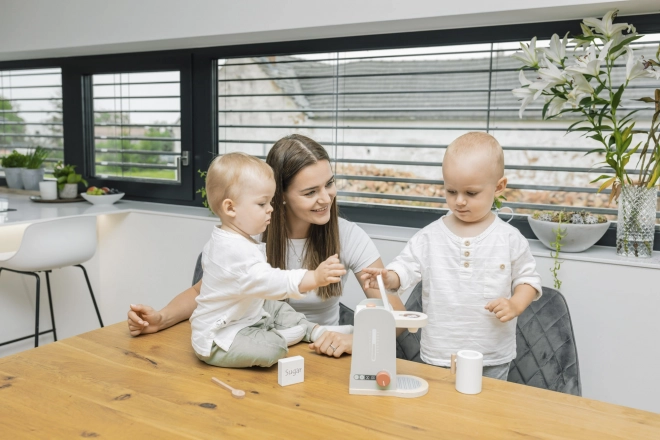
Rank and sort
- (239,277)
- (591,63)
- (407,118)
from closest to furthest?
(239,277) < (591,63) < (407,118)

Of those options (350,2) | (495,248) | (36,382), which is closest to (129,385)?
(36,382)

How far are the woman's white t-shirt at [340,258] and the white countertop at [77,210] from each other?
106cm

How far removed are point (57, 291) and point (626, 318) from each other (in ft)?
9.32

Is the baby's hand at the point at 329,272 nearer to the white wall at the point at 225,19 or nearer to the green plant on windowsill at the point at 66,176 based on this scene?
the white wall at the point at 225,19

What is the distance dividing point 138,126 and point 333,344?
251 centimetres

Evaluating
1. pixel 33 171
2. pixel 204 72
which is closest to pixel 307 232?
pixel 204 72

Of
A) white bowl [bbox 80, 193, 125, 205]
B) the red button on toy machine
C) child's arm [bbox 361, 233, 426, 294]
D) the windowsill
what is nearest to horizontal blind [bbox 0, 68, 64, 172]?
white bowl [bbox 80, 193, 125, 205]

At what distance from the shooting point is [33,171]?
3904 millimetres

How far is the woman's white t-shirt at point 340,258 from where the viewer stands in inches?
76.0

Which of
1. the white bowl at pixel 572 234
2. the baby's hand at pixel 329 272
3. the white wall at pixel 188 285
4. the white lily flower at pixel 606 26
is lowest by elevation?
the white wall at pixel 188 285

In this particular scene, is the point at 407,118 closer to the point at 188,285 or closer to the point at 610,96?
the point at 610,96

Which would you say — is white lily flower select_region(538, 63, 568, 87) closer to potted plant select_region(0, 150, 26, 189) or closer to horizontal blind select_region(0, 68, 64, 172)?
horizontal blind select_region(0, 68, 64, 172)

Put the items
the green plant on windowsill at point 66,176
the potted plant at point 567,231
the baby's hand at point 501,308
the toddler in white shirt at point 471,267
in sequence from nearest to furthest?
the baby's hand at point 501,308
the toddler in white shirt at point 471,267
the potted plant at point 567,231
the green plant on windowsill at point 66,176

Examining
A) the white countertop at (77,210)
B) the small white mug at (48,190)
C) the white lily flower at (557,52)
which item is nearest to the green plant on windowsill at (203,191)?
the white countertop at (77,210)
